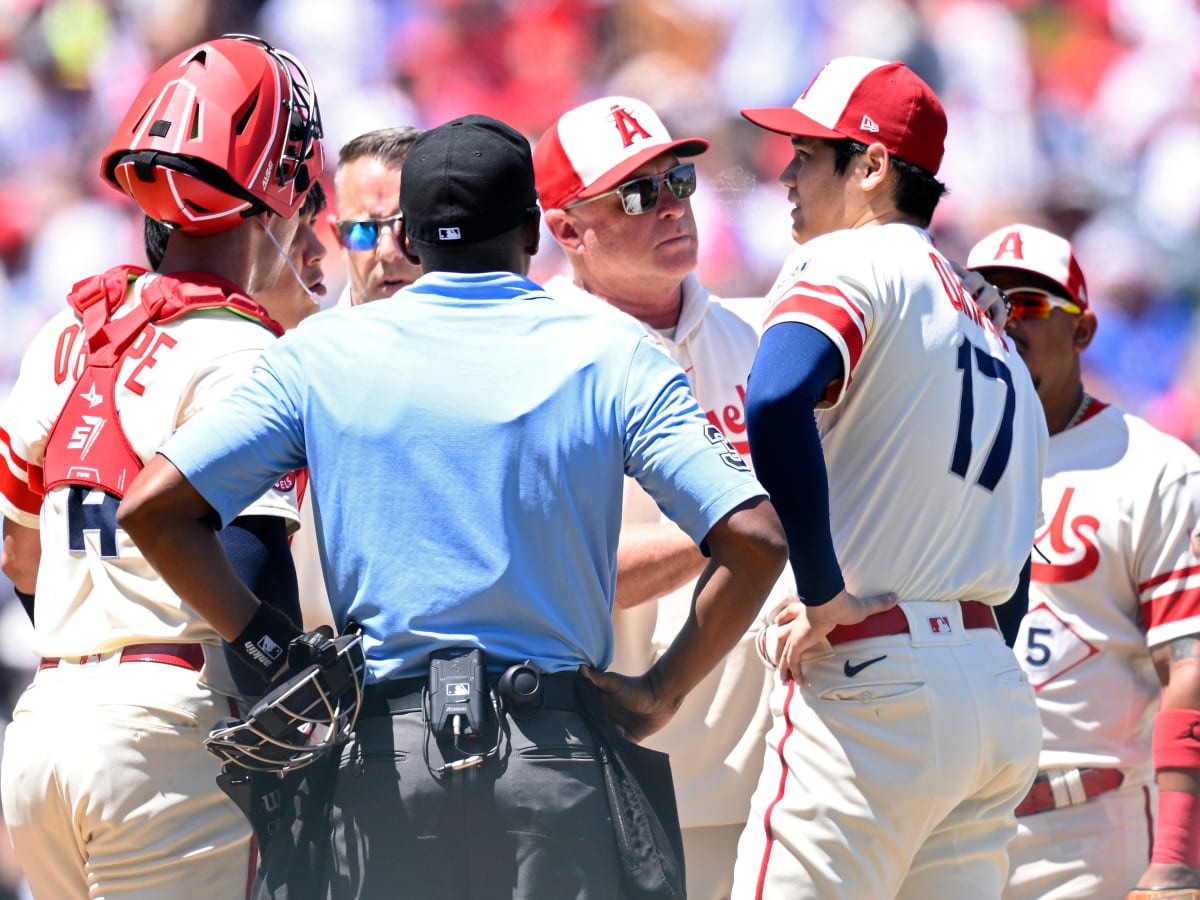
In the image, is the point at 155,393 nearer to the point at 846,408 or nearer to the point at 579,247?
the point at 846,408

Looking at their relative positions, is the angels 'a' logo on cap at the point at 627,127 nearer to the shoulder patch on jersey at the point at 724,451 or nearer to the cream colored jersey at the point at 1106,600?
the cream colored jersey at the point at 1106,600

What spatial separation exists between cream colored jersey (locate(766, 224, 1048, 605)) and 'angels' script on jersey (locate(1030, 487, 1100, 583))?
3.43 feet

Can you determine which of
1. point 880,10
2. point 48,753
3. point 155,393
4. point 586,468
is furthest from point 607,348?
point 880,10

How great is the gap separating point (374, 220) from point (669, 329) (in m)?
0.84

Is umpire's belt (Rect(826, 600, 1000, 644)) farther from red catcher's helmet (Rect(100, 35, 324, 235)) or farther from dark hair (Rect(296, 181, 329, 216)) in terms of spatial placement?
dark hair (Rect(296, 181, 329, 216))

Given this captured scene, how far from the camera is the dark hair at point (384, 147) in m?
4.04

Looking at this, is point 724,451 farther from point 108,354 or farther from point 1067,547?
point 1067,547

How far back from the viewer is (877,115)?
3029 mm

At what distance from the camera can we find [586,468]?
7.13ft

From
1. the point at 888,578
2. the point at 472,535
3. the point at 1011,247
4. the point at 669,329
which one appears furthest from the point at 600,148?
the point at 472,535

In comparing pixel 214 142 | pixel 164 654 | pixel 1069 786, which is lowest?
→ pixel 1069 786

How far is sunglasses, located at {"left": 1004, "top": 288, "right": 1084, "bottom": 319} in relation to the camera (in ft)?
13.3

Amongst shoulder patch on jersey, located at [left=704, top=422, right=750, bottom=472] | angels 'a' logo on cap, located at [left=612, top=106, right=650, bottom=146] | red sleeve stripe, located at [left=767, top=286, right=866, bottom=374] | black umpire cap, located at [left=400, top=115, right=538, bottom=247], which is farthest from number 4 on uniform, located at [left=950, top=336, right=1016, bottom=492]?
angels 'a' logo on cap, located at [left=612, top=106, right=650, bottom=146]

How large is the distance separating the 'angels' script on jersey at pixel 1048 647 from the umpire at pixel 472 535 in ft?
6.04
